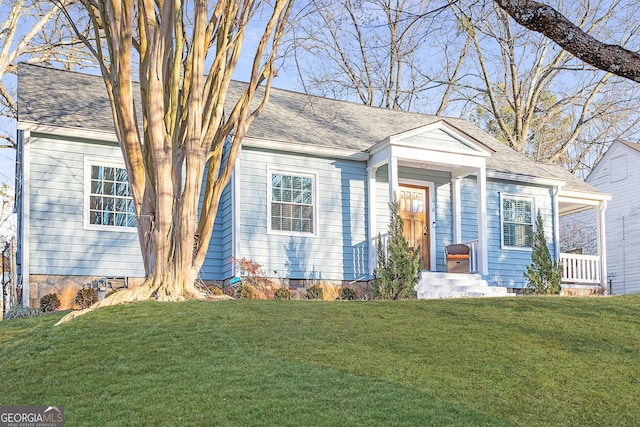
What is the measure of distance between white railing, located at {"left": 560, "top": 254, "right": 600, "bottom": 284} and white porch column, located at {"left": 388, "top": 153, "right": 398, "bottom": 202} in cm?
501

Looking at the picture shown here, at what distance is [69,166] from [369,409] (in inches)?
357

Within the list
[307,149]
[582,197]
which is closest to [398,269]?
[307,149]

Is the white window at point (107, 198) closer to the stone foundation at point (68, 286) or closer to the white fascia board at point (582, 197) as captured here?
the stone foundation at point (68, 286)

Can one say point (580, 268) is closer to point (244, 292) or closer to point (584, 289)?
point (584, 289)

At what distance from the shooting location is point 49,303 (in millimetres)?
11797

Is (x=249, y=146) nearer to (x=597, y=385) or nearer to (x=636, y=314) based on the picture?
(x=636, y=314)

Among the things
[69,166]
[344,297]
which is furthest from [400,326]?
[69,166]

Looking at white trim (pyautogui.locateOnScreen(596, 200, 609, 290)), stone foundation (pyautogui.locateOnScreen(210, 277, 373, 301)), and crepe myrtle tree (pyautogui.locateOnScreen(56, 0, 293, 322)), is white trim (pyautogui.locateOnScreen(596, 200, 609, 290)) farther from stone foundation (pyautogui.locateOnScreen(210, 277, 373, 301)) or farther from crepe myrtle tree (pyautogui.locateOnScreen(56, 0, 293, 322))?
crepe myrtle tree (pyautogui.locateOnScreen(56, 0, 293, 322))

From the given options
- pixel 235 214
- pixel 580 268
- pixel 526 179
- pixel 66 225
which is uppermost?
pixel 526 179

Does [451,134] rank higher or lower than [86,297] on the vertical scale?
higher

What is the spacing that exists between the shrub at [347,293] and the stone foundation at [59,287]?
15.7 ft

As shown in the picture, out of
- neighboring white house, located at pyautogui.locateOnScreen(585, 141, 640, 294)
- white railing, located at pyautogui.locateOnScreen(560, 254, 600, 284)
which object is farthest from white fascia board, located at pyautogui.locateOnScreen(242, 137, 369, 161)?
neighboring white house, located at pyautogui.locateOnScreen(585, 141, 640, 294)

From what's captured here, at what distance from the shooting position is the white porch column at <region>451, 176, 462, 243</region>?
15.7 m

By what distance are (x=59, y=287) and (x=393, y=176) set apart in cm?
654
